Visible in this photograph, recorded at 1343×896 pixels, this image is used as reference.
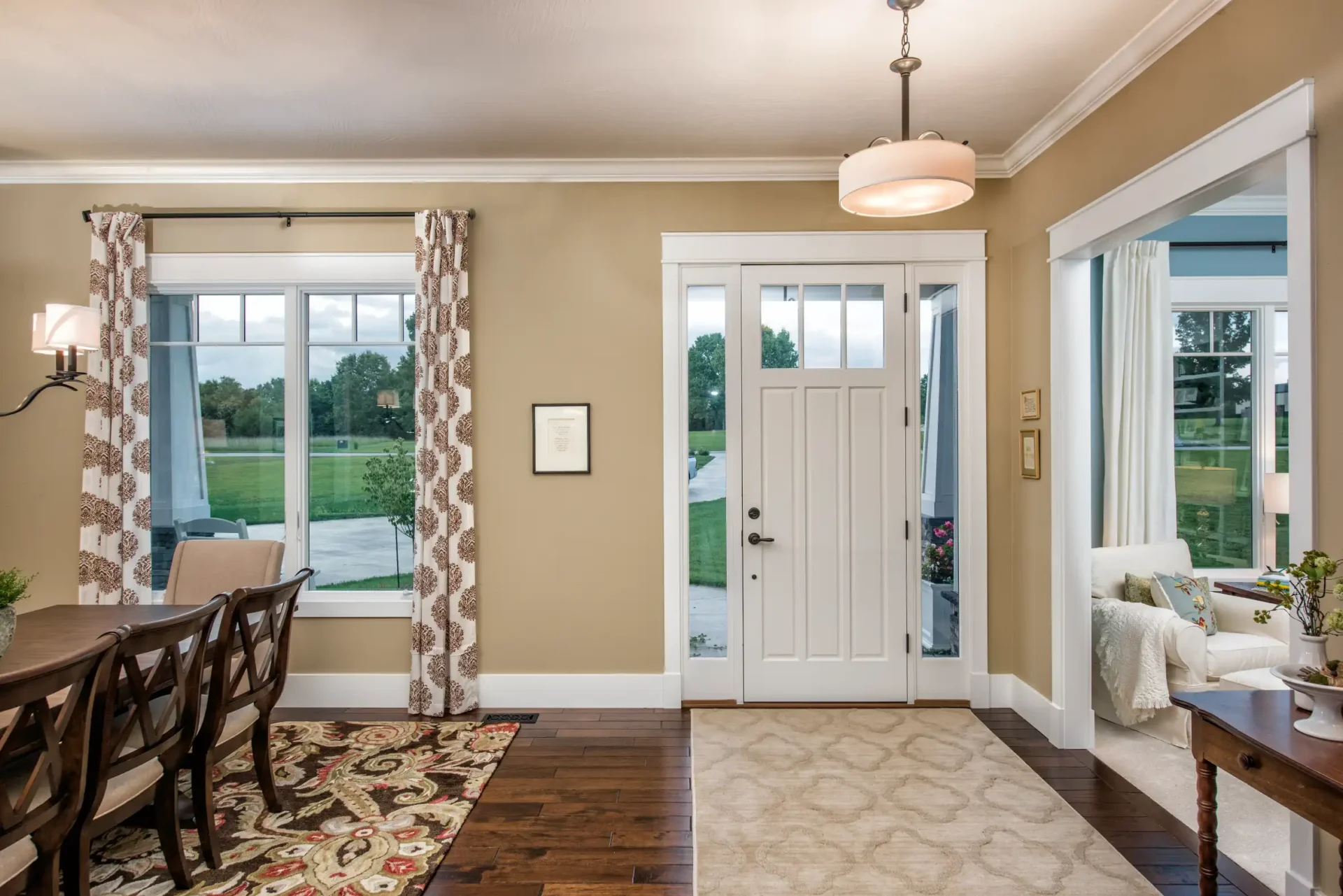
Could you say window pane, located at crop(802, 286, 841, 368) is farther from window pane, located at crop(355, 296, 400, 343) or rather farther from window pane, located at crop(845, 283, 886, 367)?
window pane, located at crop(355, 296, 400, 343)

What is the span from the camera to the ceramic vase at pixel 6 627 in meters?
2.11

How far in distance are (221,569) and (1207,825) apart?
3.67 meters

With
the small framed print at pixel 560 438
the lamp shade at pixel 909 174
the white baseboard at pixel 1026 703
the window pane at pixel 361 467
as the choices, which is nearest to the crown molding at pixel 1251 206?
the white baseboard at pixel 1026 703

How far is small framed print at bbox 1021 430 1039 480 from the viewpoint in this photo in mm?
3666

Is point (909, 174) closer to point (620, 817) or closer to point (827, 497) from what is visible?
point (827, 497)

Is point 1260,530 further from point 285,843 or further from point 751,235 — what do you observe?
point 285,843

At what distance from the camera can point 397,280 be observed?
13.1 ft

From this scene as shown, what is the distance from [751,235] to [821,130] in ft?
2.12

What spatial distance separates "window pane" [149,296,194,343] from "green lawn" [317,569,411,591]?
5.27 feet

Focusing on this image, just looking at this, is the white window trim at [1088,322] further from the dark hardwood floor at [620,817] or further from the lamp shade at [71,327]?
the lamp shade at [71,327]

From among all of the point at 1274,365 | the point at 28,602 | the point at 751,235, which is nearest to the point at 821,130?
the point at 751,235

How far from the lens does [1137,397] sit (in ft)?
13.9

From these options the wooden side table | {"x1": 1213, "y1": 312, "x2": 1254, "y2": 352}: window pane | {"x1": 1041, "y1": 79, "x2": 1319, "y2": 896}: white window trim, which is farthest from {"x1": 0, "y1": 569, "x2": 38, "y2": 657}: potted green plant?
{"x1": 1213, "y1": 312, "x2": 1254, "y2": 352}: window pane

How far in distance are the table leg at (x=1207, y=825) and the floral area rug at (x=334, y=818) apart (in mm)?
2278
